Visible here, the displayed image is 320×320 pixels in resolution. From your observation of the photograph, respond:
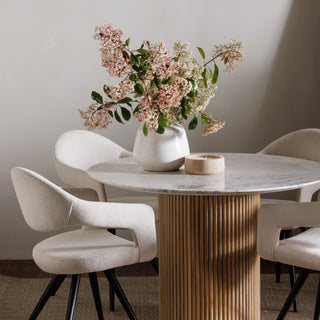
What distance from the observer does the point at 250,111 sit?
3.79 meters

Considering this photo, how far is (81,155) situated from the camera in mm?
3242

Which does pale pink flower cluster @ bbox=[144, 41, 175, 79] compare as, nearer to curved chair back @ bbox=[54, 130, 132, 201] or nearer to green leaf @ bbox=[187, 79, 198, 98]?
green leaf @ bbox=[187, 79, 198, 98]

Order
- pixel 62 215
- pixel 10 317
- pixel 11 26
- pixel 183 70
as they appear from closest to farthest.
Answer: pixel 62 215 → pixel 183 70 → pixel 10 317 → pixel 11 26

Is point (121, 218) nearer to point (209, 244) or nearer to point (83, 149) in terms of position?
point (209, 244)

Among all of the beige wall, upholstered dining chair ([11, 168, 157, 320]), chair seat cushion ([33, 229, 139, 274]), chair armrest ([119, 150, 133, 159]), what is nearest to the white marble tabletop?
upholstered dining chair ([11, 168, 157, 320])

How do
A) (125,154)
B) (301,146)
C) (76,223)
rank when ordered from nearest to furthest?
(76,223)
(301,146)
(125,154)

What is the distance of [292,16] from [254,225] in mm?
1875

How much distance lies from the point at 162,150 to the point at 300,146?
1092 millimetres

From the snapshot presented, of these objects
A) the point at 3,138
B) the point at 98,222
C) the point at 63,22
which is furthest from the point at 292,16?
the point at 98,222

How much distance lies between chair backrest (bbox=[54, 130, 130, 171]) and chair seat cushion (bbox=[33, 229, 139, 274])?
2.97 ft

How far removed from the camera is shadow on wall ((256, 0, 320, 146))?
3.71m

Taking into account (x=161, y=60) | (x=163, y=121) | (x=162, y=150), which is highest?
(x=161, y=60)

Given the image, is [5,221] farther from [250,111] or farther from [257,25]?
[257,25]

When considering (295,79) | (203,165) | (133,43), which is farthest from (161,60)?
(295,79)
